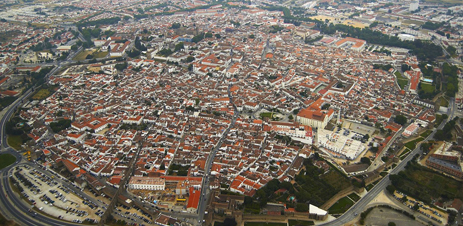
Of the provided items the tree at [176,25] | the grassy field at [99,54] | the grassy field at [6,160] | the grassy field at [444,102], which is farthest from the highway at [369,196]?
the tree at [176,25]

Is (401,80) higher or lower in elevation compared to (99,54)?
lower

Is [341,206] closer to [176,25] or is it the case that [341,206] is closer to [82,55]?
[82,55]

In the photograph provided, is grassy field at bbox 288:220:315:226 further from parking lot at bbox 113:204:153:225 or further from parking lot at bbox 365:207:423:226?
parking lot at bbox 113:204:153:225

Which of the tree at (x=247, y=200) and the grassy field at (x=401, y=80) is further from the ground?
the tree at (x=247, y=200)

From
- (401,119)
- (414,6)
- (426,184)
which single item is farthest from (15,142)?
(414,6)

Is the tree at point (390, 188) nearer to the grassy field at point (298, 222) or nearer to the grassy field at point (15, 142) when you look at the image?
the grassy field at point (298, 222)

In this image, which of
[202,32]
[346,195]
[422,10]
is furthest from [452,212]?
[422,10]

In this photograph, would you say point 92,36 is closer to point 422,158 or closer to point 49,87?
point 49,87
